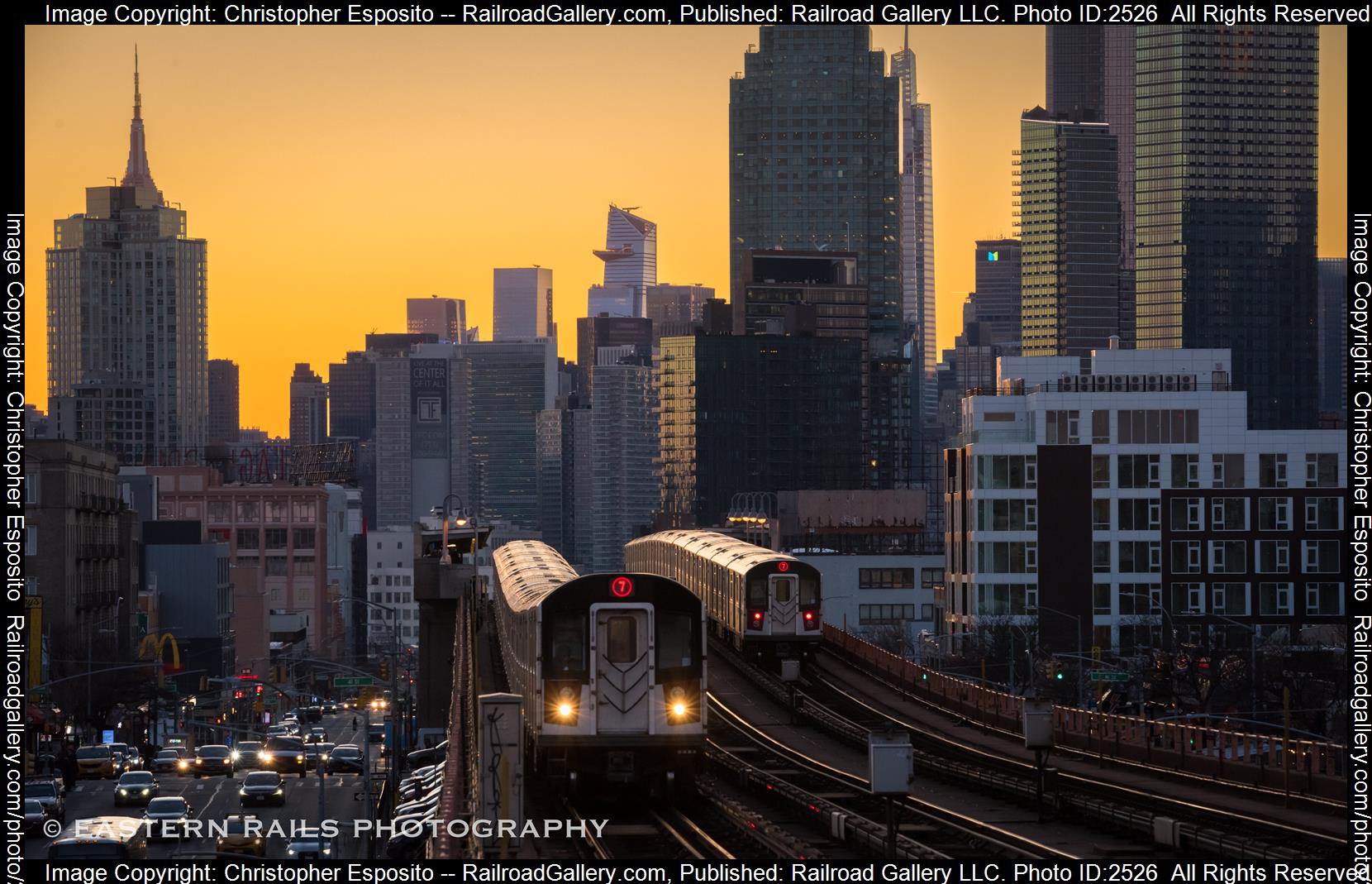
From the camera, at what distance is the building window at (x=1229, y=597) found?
130262mm

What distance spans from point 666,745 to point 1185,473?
327 ft

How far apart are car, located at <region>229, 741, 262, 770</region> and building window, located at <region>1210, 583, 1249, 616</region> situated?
61.8 m

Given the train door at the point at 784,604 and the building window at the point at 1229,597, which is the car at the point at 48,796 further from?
the building window at the point at 1229,597

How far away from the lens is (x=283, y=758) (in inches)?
3506

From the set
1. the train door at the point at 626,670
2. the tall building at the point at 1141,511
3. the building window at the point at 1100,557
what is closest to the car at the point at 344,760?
the tall building at the point at 1141,511

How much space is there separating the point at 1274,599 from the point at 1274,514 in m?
5.15

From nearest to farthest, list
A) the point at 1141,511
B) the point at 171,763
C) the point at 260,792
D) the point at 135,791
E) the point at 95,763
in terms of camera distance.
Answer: the point at 135,791 → the point at 260,792 → the point at 95,763 → the point at 171,763 → the point at 1141,511

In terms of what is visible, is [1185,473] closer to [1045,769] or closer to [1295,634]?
[1295,634]

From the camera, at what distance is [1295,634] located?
126 metres

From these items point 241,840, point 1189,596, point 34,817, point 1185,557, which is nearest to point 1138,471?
point 1185,557

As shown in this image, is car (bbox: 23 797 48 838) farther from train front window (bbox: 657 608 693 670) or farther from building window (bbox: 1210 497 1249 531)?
building window (bbox: 1210 497 1249 531)

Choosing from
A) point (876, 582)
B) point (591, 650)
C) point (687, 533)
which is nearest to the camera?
point (591, 650)

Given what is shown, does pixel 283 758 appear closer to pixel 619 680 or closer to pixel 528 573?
pixel 528 573
